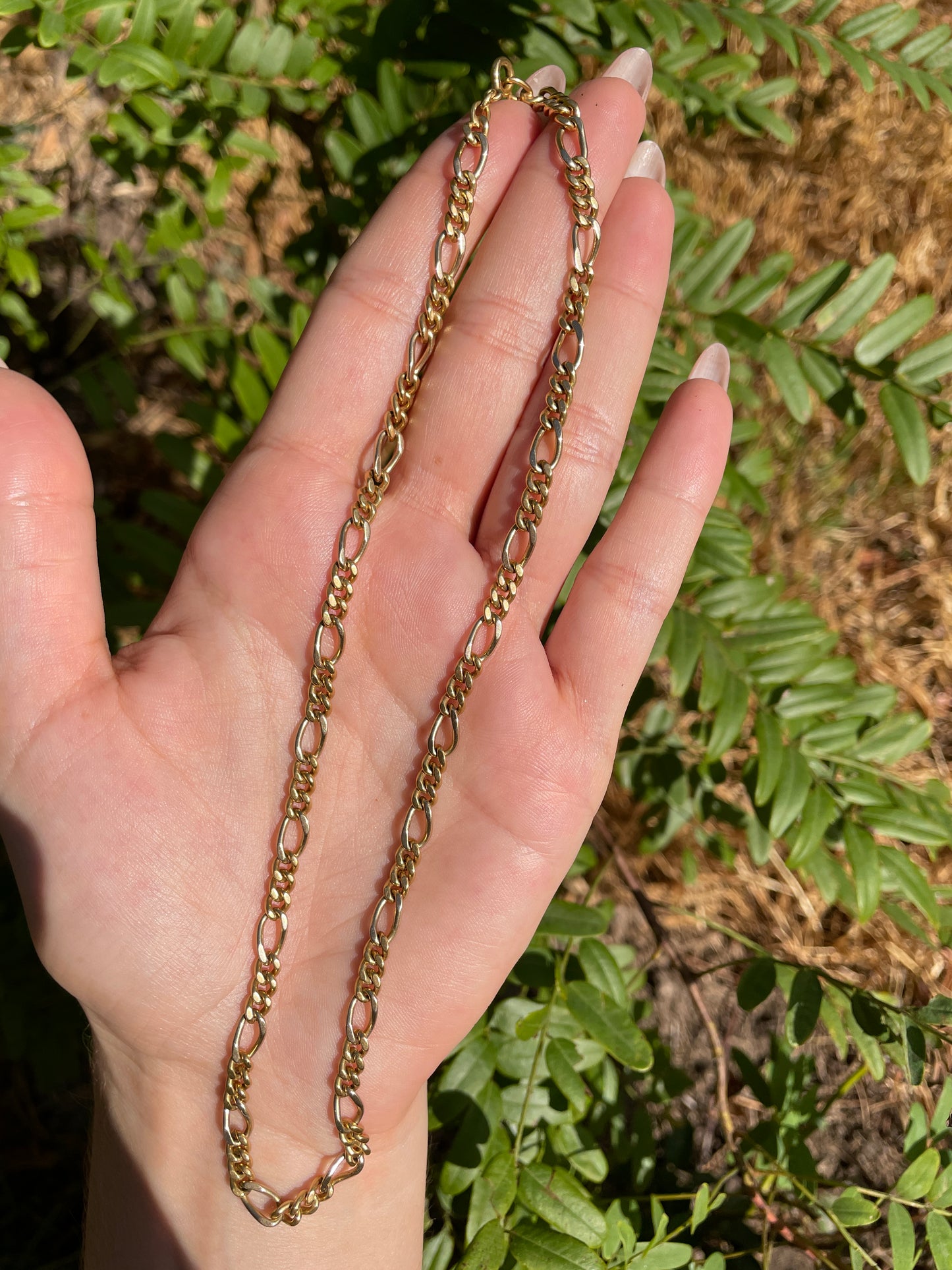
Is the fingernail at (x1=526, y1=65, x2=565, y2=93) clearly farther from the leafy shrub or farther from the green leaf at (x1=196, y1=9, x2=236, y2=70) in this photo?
the green leaf at (x1=196, y1=9, x2=236, y2=70)

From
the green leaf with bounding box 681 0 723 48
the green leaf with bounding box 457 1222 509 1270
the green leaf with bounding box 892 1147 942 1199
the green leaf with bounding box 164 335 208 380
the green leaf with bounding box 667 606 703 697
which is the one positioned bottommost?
the green leaf with bounding box 457 1222 509 1270

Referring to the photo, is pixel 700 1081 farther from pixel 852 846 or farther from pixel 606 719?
pixel 606 719

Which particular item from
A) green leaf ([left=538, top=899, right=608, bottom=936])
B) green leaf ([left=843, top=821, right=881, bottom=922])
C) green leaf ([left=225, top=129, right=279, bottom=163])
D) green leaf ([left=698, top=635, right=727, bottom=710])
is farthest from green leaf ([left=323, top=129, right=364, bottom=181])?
green leaf ([left=843, top=821, right=881, bottom=922])

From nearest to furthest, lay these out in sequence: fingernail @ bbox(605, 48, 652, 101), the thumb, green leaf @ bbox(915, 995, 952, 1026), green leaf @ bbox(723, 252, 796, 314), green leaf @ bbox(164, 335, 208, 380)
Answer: the thumb → green leaf @ bbox(915, 995, 952, 1026) → fingernail @ bbox(605, 48, 652, 101) → green leaf @ bbox(723, 252, 796, 314) → green leaf @ bbox(164, 335, 208, 380)

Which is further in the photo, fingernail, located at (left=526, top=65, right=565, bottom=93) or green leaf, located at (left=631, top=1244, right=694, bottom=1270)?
fingernail, located at (left=526, top=65, right=565, bottom=93)

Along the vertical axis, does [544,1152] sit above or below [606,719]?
below

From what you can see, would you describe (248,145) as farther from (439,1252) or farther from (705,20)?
(439,1252)

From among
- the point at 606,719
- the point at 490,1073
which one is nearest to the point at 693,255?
the point at 606,719
